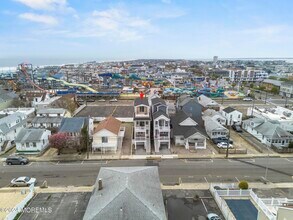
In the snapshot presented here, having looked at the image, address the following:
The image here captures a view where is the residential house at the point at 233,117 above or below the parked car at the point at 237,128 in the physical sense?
above

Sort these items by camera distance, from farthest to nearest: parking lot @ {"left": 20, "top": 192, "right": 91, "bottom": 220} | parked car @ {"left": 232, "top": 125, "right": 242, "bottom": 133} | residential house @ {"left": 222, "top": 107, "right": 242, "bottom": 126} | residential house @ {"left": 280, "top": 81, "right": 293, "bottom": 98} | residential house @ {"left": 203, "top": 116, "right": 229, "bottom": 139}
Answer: residential house @ {"left": 280, "top": 81, "right": 293, "bottom": 98} → residential house @ {"left": 222, "top": 107, "right": 242, "bottom": 126} → parked car @ {"left": 232, "top": 125, "right": 242, "bottom": 133} → residential house @ {"left": 203, "top": 116, "right": 229, "bottom": 139} → parking lot @ {"left": 20, "top": 192, "right": 91, "bottom": 220}

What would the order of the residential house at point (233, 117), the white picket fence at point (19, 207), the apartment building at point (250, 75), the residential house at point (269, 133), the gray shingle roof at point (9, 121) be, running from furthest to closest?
the apartment building at point (250, 75) < the residential house at point (233, 117) < the gray shingle roof at point (9, 121) < the residential house at point (269, 133) < the white picket fence at point (19, 207)

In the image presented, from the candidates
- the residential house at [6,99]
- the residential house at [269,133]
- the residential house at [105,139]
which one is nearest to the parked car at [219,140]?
the residential house at [269,133]

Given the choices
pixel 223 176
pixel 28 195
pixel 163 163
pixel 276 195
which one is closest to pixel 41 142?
pixel 28 195

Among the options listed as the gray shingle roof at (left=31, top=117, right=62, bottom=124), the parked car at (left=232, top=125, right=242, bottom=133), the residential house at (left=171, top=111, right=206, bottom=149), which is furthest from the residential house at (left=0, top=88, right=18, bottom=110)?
the parked car at (left=232, top=125, right=242, bottom=133)

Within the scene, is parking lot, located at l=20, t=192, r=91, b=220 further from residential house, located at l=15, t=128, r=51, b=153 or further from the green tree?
the green tree

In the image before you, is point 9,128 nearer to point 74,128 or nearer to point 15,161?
point 15,161

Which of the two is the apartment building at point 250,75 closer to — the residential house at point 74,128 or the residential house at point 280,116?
the residential house at point 280,116
